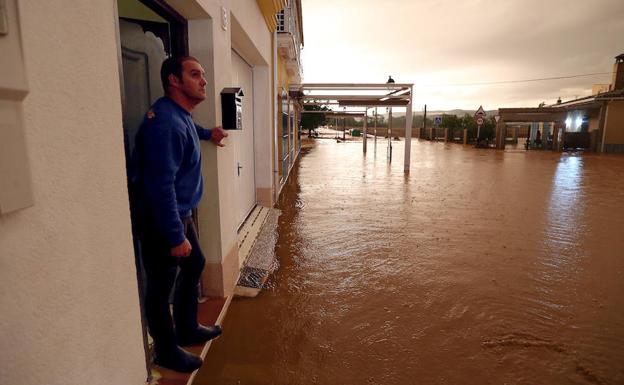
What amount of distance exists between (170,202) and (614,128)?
28.5 meters

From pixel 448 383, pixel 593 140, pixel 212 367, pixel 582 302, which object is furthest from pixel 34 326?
pixel 593 140

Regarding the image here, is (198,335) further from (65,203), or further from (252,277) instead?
(65,203)

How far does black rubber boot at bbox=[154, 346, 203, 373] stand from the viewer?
230 cm

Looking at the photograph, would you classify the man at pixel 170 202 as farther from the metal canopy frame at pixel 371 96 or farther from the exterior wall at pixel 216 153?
the metal canopy frame at pixel 371 96

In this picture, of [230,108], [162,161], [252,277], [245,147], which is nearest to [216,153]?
[230,108]

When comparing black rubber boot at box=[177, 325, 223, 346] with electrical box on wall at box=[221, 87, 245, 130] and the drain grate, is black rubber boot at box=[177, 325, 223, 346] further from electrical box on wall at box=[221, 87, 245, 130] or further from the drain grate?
electrical box on wall at box=[221, 87, 245, 130]

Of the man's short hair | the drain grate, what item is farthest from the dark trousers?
the drain grate

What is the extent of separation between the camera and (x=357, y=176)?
11703mm

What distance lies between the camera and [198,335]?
2645mm

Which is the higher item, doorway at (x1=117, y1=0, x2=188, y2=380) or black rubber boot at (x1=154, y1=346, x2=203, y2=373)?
doorway at (x1=117, y1=0, x2=188, y2=380)

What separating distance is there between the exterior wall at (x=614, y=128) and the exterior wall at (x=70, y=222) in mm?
28337

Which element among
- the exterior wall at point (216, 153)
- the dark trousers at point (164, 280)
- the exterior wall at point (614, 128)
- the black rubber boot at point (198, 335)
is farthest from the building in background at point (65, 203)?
the exterior wall at point (614, 128)

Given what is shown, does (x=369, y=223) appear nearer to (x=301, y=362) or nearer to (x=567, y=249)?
(x=567, y=249)

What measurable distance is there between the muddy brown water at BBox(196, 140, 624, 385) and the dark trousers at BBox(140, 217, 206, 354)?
16.9 inches
